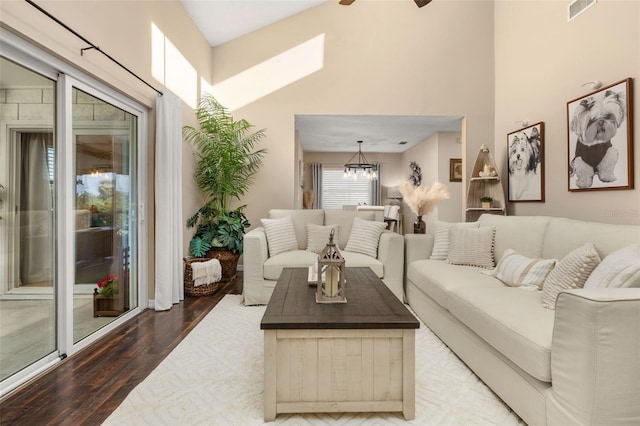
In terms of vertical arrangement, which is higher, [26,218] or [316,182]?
[316,182]

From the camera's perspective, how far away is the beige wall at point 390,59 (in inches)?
188

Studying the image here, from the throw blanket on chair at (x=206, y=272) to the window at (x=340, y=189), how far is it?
6.14 meters

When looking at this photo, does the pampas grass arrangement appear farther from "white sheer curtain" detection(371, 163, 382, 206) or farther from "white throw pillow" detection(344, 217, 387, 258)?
"white sheer curtain" detection(371, 163, 382, 206)

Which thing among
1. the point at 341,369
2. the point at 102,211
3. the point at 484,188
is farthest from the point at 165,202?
the point at 484,188

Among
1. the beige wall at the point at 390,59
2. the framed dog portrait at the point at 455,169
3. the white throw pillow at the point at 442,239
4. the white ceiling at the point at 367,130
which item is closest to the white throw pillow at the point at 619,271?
the white throw pillow at the point at 442,239

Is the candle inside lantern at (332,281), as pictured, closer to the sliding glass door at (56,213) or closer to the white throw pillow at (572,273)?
the white throw pillow at (572,273)

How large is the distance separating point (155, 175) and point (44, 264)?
134 cm

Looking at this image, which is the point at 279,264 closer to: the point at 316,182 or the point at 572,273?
the point at 572,273

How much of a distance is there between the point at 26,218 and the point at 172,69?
2.25 metres

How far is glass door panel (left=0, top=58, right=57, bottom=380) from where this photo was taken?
1.87 m

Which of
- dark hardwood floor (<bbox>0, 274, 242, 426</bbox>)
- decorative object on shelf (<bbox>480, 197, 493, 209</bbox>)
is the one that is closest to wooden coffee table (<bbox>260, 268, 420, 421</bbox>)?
dark hardwood floor (<bbox>0, 274, 242, 426</bbox>)

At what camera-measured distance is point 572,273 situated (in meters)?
1.84

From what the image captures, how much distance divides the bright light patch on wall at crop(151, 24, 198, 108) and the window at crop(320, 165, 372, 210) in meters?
5.83

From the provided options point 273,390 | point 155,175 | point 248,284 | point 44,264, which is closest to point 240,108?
point 155,175
